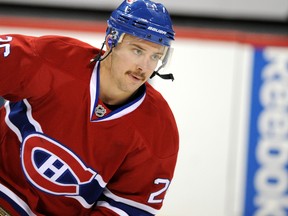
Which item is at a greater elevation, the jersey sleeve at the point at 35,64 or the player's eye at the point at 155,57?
the player's eye at the point at 155,57

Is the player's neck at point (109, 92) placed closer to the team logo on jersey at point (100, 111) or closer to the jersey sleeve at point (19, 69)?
the team logo on jersey at point (100, 111)

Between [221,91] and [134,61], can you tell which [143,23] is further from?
[221,91]

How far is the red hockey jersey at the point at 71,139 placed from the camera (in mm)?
1819

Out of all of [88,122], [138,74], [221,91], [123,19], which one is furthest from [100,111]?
[221,91]

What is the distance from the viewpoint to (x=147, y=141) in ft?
6.22

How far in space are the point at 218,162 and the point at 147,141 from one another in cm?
144

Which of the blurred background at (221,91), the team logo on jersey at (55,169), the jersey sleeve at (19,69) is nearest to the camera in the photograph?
the jersey sleeve at (19,69)

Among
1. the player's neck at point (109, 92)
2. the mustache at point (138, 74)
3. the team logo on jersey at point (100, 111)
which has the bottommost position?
the team logo on jersey at point (100, 111)

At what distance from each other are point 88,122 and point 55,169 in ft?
0.55

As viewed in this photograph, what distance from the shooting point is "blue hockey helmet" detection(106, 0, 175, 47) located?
5.83 ft

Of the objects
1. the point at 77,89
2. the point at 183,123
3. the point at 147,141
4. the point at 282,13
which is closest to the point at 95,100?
the point at 77,89

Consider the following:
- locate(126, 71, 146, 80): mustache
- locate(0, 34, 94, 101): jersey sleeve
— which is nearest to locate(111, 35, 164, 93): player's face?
locate(126, 71, 146, 80): mustache

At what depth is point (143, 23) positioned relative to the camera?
1778 mm

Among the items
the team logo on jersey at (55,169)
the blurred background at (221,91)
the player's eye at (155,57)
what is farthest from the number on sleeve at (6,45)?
the blurred background at (221,91)
